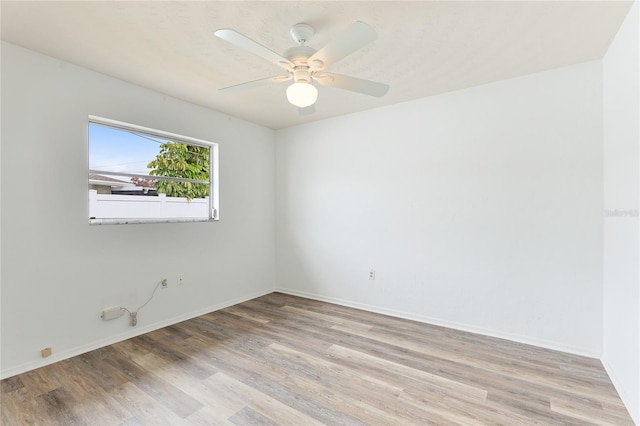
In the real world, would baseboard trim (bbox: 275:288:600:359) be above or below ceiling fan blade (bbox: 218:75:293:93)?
below

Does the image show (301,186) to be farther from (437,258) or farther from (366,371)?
(366,371)

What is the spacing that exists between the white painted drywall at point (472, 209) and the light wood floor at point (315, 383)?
41cm

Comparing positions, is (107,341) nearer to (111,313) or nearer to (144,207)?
(111,313)

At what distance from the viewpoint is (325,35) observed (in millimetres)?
Result: 2123

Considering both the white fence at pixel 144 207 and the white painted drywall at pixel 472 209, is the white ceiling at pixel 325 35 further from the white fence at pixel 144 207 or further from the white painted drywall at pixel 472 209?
the white fence at pixel 144 207

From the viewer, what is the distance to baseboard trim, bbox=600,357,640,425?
1746 mm

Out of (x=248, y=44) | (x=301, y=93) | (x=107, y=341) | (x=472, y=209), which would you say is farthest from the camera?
(x=472, y=209)

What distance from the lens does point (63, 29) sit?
81.5 inches

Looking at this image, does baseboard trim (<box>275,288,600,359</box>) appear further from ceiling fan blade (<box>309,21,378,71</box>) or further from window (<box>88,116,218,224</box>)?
ceiling fan blade (<box>309,21,378,71</box>)

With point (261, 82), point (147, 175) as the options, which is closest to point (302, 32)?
point (261, 82)

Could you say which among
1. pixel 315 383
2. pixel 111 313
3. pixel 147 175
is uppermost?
pixel 147 175

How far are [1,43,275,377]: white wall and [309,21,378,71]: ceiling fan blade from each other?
7.10 ft

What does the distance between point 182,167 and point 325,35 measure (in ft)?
7.65

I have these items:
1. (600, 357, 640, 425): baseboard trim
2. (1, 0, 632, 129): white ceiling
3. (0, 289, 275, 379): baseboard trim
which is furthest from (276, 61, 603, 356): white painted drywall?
(0, 289, 275, 379): baseboard trim
